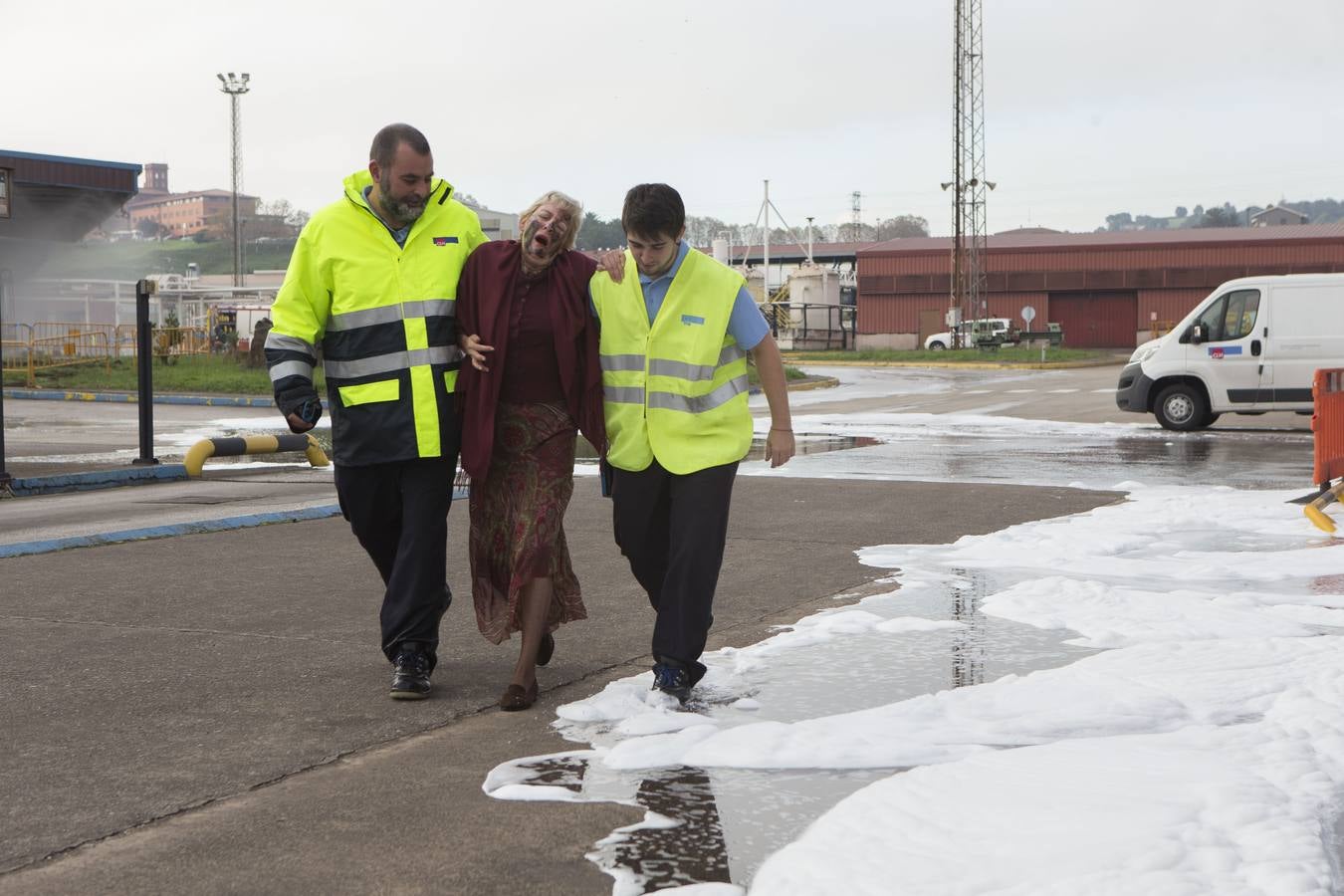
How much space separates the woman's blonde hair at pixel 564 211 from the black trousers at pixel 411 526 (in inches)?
33.8

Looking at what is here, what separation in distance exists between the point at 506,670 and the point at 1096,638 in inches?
92.8

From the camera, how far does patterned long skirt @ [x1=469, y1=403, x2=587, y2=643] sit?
17.3ft

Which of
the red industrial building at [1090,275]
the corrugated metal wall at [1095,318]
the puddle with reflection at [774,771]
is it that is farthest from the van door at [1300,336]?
the corrugated metal wall at [1095,318]

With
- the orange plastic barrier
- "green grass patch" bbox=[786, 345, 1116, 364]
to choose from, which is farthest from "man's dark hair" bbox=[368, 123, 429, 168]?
"green grass patch" bbox=[786, 345, 1116, 364]

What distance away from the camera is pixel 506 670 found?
5.71 metres

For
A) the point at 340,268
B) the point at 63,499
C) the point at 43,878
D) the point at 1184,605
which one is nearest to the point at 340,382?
the point at 340,268

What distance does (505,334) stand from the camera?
5.14 m

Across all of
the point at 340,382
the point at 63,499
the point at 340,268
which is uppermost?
the point at 340,268

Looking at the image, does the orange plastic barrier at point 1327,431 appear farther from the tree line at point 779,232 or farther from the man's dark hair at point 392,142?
the tree line at point 779,232

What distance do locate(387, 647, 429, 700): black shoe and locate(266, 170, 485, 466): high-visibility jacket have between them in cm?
68

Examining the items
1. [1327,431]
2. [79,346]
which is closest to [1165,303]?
[79,346]

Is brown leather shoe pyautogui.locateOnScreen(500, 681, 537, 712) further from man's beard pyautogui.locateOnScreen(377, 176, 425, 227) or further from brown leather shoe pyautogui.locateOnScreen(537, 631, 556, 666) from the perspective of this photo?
man's beard pyautogui.locateOnScreen(377, 176, 425, 227)

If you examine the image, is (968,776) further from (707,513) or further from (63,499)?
(63,499)

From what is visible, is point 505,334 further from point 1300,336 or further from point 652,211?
point 1300,336
